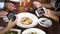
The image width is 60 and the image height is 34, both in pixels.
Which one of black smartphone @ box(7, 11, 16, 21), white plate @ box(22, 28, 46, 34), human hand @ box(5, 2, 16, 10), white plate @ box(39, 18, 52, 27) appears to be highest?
human hand @ box(5, 2, 16, 10)

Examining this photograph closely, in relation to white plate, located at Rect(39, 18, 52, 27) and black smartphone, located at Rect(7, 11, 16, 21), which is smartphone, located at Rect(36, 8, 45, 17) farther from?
Result: black smartphone, located at Rect(7, 11, 16, 21)

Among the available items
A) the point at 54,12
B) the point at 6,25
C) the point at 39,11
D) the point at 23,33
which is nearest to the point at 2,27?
the point at 6,25

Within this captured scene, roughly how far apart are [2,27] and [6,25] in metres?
0.03

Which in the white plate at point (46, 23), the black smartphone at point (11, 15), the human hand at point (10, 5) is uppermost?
the human hand at point (10, 5)

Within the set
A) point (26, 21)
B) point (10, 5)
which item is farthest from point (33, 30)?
point (10, 5)

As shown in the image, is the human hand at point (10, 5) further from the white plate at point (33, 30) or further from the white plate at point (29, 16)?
the white plate at point (33, 30)

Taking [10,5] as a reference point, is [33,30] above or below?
below

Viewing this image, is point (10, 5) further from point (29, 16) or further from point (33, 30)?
point (33, 30)

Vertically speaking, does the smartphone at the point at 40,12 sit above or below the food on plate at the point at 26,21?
above

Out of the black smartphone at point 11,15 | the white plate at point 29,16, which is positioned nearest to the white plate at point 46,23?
the white plate at point 29,16

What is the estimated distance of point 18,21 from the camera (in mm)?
1144

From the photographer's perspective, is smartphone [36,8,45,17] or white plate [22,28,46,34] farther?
smartphone [36,8,45,17]

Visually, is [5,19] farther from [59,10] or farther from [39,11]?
[59,10]

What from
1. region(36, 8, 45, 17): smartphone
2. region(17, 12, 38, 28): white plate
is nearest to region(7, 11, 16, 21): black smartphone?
region(17, 12, 38, 28): white plate
